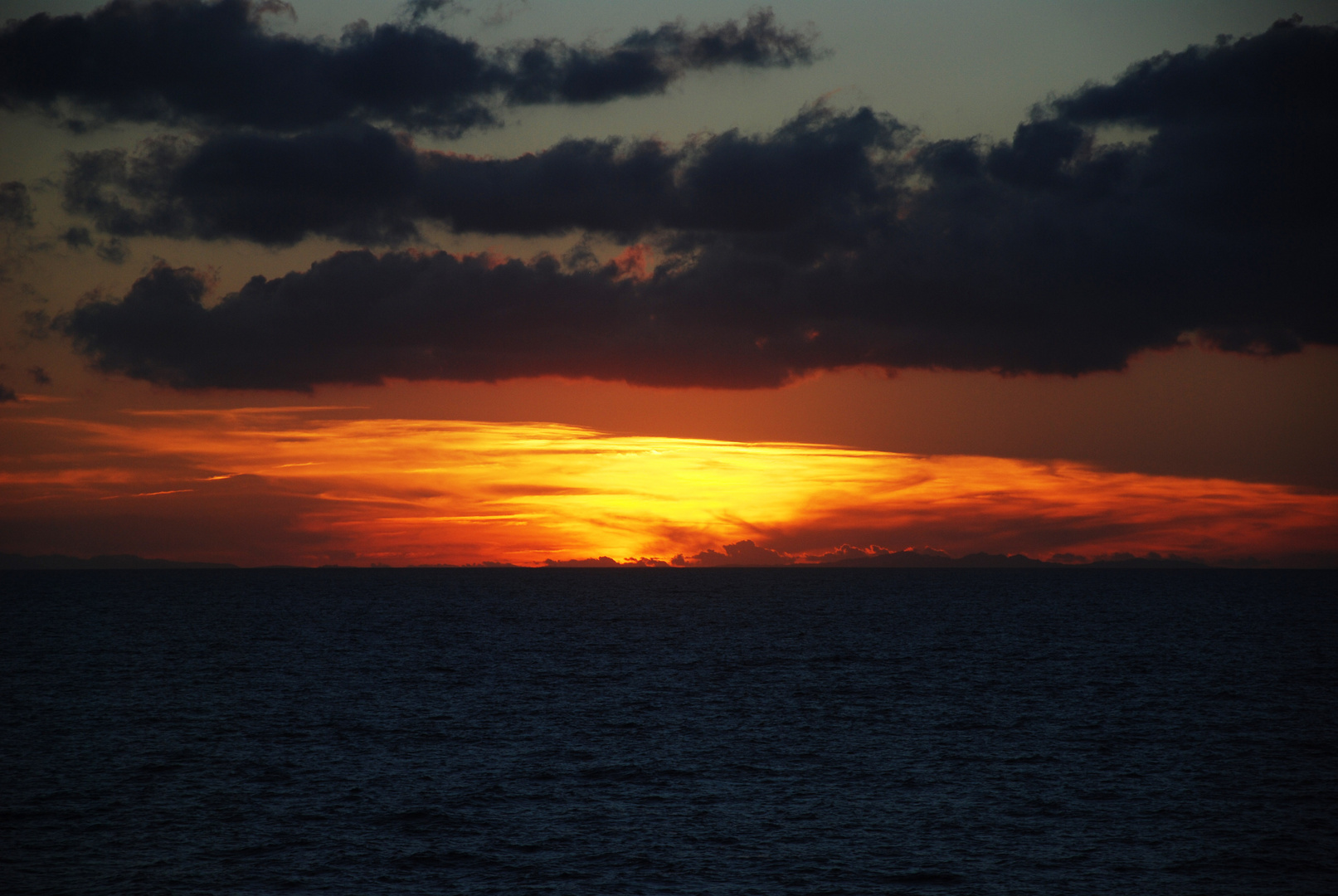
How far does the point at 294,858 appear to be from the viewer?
3469cm

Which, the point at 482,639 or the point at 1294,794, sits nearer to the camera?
the point at 1294,794

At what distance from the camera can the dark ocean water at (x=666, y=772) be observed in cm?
3388

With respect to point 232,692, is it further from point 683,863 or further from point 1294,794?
point 1294,794

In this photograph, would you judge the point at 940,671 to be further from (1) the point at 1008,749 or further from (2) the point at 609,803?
(2) the point at 609,803

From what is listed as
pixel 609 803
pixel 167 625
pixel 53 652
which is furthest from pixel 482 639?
pixel 609 803

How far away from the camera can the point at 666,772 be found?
46.7 metres

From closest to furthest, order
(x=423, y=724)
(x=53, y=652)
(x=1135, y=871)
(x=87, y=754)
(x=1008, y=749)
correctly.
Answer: (x=1135, y=871)
(x=87, y=754)
(x=1008, y=749)
(x=423, y=724)
(x=53, y=652)

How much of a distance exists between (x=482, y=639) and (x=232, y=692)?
44249 millimetres

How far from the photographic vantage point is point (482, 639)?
4478 inches

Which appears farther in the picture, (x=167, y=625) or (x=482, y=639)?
(x=167, y=625)

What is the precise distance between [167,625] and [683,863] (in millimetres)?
120196

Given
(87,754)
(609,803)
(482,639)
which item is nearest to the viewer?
(609,803)

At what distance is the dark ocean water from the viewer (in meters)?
33.9

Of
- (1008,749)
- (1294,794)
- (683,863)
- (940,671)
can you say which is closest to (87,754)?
(683,863)
